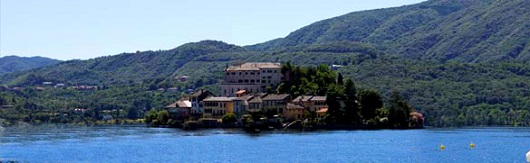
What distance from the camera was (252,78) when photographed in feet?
503

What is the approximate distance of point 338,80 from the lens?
475ft

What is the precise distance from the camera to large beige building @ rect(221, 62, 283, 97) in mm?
149625

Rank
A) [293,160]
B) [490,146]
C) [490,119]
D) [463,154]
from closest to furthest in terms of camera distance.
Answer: [293,160], [463,154], [490,146], [490,119]

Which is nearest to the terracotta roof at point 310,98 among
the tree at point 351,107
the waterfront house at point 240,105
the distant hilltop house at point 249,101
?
the distant hilltop house at point 249,101

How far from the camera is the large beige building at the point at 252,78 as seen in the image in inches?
5891

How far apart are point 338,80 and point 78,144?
55489 millimetres

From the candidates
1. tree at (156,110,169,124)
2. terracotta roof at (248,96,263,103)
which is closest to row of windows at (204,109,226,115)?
terracotta roof at (248,96,263,103)

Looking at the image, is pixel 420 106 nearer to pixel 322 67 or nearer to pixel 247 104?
pixel 322 67

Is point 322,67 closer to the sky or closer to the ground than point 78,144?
closer to the sky

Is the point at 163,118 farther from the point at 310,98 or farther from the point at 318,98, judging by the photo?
the point at 318,98

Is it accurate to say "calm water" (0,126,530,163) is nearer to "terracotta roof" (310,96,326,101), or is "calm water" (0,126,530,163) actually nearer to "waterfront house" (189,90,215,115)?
"terracotta roof" (310,96,326,101)

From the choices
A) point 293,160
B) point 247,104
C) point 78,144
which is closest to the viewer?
point 293,160

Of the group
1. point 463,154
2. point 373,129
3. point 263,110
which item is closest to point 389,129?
point 373,129

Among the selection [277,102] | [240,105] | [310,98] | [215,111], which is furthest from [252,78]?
[310,98]
